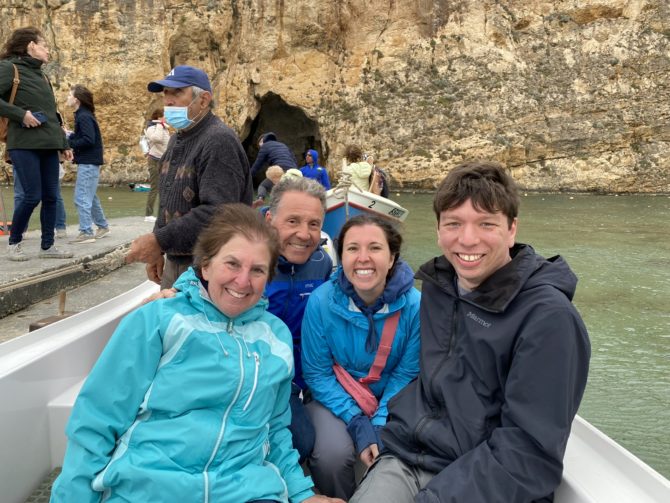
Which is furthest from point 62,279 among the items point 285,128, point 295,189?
point 285,128

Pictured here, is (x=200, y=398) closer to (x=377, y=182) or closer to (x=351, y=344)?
(x=351, y=344)

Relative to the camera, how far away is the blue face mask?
229cm

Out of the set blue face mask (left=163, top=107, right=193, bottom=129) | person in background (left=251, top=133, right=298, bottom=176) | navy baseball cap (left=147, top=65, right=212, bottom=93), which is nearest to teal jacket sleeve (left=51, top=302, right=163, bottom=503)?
blue face mask (left=163, top=107, right=193, bottom=129)

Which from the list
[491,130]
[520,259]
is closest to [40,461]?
[520,259]

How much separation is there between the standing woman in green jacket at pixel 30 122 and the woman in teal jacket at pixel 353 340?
360cm

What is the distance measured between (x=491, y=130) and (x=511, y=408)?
737 inches

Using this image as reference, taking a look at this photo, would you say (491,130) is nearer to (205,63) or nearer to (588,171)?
(588,171)

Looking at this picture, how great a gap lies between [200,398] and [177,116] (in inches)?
52.0

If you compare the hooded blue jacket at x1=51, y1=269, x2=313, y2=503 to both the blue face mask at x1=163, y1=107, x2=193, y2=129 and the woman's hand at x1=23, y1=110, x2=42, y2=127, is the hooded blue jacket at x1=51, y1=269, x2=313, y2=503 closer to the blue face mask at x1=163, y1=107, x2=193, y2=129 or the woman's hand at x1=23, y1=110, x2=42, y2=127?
the blue face mask at x1=163, y1=107, x2=193, y2=129

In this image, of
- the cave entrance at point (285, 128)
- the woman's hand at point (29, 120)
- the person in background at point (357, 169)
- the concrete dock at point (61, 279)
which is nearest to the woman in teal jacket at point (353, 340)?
the concrete dock at point (61, 279)

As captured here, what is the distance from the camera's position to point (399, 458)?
65.6 inches

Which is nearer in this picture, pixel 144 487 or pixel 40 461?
pixel 144 487

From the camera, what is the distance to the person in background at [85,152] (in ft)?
18.6

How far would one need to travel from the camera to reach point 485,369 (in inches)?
58.7
